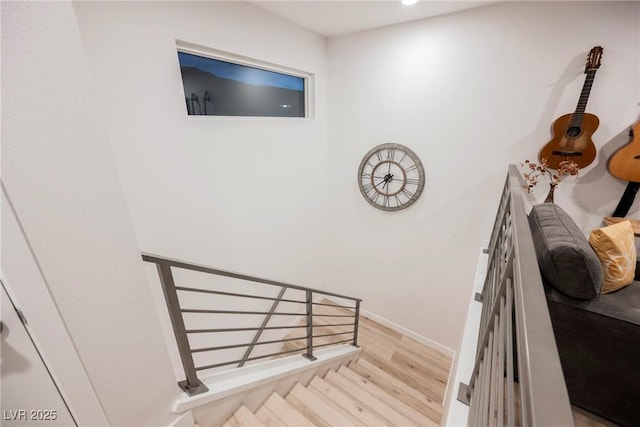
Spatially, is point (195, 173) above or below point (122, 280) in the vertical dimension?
above

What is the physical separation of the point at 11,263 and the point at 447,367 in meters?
3.62

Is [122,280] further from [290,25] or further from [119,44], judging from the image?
[290,25]

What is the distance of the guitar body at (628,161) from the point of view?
1761 millimetres

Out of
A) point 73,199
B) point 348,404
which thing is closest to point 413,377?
point 348,404

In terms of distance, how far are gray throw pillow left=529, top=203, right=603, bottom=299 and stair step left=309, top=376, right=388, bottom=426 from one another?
1363 millimetres

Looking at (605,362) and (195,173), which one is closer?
(605,362)

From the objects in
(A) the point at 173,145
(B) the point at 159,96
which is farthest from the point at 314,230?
(B) the point at 159,96

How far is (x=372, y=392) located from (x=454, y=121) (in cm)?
251

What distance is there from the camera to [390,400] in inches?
81.1

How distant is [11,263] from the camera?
0.63 meters

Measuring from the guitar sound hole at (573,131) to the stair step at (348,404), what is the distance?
8.14 ft

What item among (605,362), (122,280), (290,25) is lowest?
(605,362)

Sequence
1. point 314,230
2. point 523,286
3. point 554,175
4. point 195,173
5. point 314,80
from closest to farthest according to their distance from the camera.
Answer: point 523,286 < point 195,173 < point 554,175 < point 314,80 < point 314,230

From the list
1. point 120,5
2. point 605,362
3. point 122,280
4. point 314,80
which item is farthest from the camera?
point 314,80
